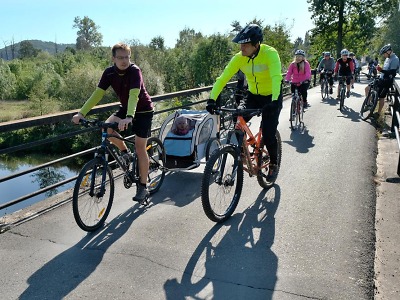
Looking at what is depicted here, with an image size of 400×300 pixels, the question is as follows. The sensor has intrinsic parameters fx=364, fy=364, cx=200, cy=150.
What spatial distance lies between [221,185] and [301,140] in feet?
15.9

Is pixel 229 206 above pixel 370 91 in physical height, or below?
below

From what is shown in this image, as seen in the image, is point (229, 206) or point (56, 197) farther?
point (56, 197)

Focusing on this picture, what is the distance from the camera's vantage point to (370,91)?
1155cm

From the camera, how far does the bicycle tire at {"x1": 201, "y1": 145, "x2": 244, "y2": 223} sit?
162 inches

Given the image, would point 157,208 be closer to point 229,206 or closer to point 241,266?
point 229,206

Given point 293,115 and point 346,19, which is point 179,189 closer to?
point 293,115

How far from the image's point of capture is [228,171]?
14.9 ft

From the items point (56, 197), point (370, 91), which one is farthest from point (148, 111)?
point (370, 91)

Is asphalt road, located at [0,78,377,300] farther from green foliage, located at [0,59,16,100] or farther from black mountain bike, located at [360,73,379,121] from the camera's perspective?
green foliage, located at [0,59,16,100]

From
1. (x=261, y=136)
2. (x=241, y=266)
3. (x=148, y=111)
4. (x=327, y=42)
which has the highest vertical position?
(x=327, y=42)

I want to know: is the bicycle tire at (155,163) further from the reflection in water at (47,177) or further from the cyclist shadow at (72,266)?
the reflection in water at (47,177)

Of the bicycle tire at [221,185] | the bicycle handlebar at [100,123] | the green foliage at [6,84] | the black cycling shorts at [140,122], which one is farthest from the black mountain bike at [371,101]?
the green foliage at [6,84]

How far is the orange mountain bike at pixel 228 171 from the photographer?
4168 mm

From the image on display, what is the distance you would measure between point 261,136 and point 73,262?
299 centimetres
